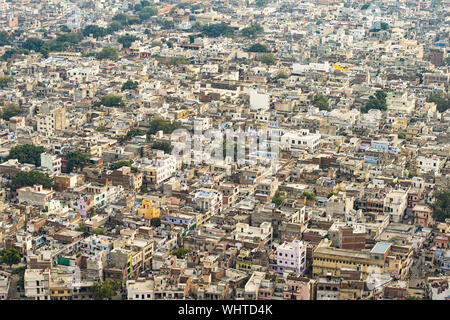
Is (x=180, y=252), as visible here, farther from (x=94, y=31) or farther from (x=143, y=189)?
(x=94, y=31)

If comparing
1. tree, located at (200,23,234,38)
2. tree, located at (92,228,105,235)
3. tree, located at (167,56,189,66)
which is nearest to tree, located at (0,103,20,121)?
tree, located at (167,56,189,66)

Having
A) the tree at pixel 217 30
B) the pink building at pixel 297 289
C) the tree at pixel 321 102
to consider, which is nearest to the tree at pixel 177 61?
the tree at pixel 217 30

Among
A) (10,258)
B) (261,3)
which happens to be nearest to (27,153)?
(10,258)

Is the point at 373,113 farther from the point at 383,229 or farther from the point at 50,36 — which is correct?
the point at 50,36

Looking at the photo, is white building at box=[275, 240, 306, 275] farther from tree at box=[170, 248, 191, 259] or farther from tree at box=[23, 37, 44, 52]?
tree at box=[23, 37, 44, 52]

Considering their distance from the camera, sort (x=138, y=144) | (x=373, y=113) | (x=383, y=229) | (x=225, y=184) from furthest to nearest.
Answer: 1. (x=373, y=113)
2. (x=138, y=144)
3. (x=225, y=184)
4. (x=383, y=229)

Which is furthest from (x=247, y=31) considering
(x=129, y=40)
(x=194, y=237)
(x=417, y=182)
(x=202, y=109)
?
(x=194, y=237)
